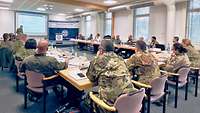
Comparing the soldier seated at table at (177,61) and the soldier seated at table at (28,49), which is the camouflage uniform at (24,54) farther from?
the soldier seated at table at (177,61)

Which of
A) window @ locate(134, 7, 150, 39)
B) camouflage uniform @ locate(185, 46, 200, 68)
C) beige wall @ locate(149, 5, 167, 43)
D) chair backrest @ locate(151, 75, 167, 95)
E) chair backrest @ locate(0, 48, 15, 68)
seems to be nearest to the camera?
chair backrest @ locate(151, 75, 167, 95)

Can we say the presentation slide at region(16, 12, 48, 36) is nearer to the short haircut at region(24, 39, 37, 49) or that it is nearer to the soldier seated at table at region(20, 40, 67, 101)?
the short haircut at region(24, 39, 37, 49)

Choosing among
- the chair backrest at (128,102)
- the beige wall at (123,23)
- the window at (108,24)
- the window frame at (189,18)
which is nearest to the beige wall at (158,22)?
the window frame at (189,18)

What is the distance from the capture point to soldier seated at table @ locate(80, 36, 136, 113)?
2004 mm

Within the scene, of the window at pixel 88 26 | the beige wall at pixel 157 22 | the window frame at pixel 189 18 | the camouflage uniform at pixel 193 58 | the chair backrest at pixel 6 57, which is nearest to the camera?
the camouflage uniform at pixel 193 58

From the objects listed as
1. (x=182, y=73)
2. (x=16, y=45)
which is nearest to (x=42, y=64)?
(x=182, y=73)

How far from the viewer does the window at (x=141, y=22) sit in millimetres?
10039

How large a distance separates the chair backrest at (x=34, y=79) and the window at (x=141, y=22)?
7960mm

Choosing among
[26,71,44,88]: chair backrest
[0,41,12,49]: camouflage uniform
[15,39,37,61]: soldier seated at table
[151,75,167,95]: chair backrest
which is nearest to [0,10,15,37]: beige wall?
[0,41,12,49]: camouflage uniform

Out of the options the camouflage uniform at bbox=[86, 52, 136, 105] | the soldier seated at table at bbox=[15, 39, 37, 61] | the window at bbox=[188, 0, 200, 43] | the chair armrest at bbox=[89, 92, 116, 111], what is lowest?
the chair armrest at bbox=[89, 92, 116, 111]

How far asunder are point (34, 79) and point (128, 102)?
5.18 feet

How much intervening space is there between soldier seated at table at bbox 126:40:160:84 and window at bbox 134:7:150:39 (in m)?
7.38

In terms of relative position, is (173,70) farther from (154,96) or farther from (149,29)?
(149,29)

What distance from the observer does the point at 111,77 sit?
2020mm
